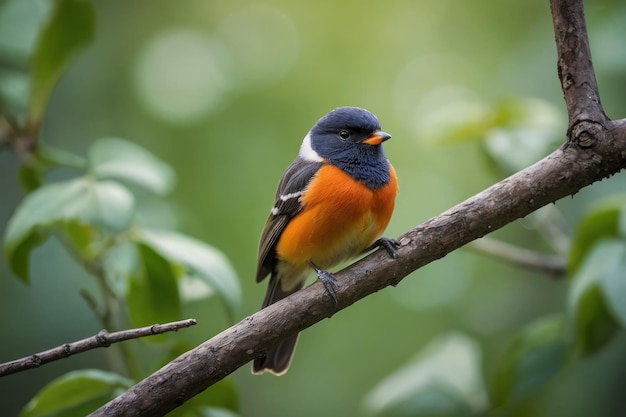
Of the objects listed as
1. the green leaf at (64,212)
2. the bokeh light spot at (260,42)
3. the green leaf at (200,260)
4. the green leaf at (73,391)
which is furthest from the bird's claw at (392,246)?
the bokeh light spot at (260,42)

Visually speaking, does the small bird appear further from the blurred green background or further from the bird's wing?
the blurred green background

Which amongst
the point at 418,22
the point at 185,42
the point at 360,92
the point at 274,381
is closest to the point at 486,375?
the point at 274,381

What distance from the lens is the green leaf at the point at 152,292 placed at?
112 inches

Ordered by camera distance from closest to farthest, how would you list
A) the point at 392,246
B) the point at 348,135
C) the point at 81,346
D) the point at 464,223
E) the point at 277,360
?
the point at 81,346
the point at 464,223
the point at 392,246
the point at 277,360
the point at 348,135

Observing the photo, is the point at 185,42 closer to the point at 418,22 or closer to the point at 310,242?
the point at 418,22

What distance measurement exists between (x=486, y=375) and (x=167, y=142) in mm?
3206

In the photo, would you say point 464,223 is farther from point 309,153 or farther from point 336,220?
point 309,153

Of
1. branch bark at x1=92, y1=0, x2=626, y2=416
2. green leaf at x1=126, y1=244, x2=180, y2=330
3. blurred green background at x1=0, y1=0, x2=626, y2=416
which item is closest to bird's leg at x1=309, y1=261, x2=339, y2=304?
branch bark at x1=92, y1=0, x2=626, y2=416

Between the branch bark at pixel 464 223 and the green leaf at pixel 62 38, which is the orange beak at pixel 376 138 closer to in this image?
the branch bark at pixel 464 223

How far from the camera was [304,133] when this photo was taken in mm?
5316

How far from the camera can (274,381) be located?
5430 mm

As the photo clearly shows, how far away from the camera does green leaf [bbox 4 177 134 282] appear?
2776 mm

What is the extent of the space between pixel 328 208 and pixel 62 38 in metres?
1.65

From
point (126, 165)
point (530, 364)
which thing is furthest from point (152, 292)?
point (530, 364)
